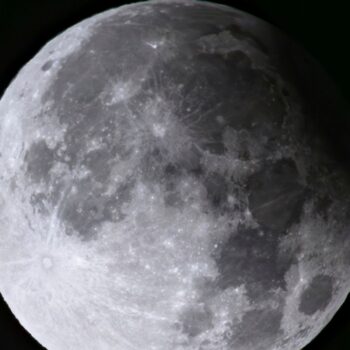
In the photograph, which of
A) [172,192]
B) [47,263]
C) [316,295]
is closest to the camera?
[172,192]

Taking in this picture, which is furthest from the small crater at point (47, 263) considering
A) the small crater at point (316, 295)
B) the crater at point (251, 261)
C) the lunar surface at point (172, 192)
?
the small crater at point (316, 295)

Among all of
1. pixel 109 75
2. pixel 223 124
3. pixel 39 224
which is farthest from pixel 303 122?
pixel 39 224

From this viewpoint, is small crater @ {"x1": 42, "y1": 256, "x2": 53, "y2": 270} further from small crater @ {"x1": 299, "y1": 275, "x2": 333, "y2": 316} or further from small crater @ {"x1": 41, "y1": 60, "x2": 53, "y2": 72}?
small crater @ {"x1": 299, "y1": 275, "x2": 333, "y2": 316}

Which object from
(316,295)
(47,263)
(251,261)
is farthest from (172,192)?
(316,295)

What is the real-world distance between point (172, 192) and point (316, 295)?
78cm

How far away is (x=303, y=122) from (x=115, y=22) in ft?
2.87

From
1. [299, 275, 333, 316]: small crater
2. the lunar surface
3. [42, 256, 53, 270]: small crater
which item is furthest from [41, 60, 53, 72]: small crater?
[299, 275, 333, 316]: small crater

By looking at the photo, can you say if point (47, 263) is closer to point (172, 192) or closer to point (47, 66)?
point (172, 192)

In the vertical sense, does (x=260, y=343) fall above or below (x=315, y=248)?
below

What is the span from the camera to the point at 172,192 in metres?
2.72

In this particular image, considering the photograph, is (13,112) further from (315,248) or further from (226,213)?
(315,248)

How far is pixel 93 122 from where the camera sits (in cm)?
280

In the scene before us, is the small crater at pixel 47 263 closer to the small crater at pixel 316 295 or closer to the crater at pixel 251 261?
the crater at pixel 251 261

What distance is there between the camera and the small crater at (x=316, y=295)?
9.81 feet
